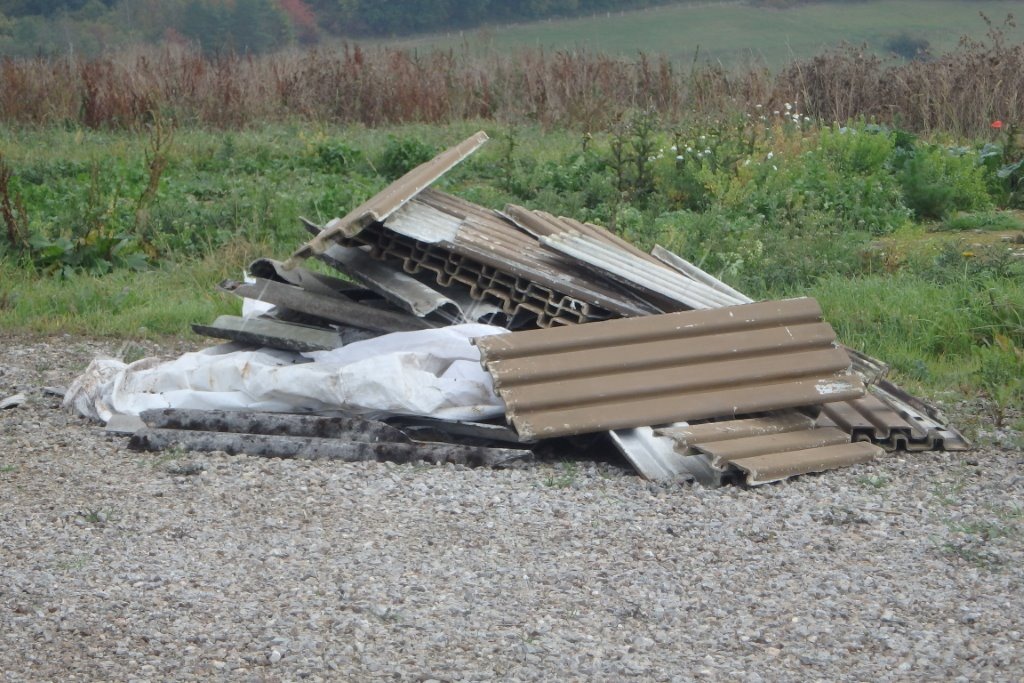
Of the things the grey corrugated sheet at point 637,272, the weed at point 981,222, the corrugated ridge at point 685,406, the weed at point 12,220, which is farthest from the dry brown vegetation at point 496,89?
the corrugated ridge at point 685,406

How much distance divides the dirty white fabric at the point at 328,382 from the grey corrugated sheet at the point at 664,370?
0.26 meters

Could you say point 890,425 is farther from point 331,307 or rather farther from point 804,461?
point 331,307

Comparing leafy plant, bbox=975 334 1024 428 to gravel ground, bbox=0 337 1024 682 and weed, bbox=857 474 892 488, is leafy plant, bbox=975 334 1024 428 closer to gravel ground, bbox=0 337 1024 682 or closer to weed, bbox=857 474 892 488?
gravel ground, bbox=0 337 1024 682

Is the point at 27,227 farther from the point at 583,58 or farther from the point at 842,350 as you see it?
the point at 583,58

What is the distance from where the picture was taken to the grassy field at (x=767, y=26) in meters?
39.2

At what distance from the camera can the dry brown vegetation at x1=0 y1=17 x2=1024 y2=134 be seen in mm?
15109

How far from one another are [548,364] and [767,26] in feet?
132

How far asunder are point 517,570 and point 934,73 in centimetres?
1306

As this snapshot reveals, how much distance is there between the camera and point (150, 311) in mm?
8328

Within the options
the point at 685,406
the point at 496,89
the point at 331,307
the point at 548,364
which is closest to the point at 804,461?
the point at 685,406

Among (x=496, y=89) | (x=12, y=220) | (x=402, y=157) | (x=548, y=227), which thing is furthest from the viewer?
(x=496, y=89)

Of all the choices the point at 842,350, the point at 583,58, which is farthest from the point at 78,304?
the point at 583,58

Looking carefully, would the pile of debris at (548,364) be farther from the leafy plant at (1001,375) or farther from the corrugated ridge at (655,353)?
the leafy plant at (1001,375)

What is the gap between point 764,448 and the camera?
5.14 metres
